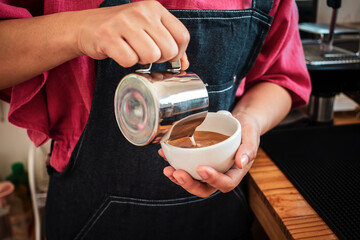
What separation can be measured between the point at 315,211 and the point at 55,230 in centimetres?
71

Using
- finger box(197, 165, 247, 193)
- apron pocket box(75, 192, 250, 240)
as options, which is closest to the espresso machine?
apron pocket box(75, 192, 250, 240)

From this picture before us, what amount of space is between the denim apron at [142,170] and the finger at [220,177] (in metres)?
0.24

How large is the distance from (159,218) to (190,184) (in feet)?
1.01

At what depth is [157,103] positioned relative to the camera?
511mm

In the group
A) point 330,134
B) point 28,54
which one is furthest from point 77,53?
point 330,134

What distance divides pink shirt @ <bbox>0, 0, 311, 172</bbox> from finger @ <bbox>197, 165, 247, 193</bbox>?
34 centimetres

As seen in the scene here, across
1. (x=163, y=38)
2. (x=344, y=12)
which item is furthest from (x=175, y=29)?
(x=344, y=12)

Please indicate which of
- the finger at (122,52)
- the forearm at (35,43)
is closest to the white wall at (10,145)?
the forearm at (35,43)

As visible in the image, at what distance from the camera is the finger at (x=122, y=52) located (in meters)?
0.50

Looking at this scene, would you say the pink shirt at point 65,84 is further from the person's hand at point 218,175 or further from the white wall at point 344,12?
the white wall at point 344,12

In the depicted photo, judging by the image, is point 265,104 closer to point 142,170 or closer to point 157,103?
point 142,170

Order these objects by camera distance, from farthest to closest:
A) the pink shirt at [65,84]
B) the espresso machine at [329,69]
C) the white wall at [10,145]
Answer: the white wall at [10,145]
the espresso machine at [329,69]
the pink shirt at [65,84]

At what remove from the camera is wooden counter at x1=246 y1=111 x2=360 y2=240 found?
29.4 inches

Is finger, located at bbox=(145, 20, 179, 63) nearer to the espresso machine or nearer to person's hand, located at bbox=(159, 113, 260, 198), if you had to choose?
person's hand, located at bbox=(159, 113, 260, 198)
